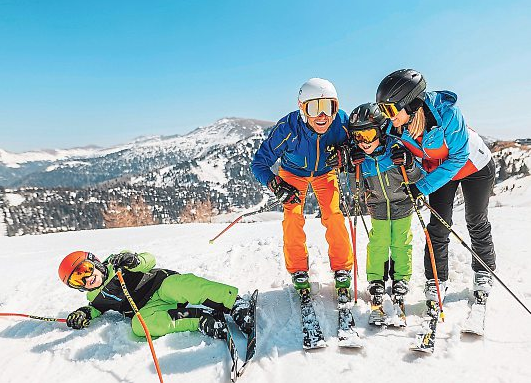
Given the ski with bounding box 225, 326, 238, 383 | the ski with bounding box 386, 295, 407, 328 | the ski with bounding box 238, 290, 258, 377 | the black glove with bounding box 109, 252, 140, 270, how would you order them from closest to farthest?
the ski with bounding box 225, 326, 238, 383, the ski with bounding box 238, 290, 258, 377, the ski with bounding box 386, 295, 407, 328, the black glove with bounding box 109, 252, 140, 270

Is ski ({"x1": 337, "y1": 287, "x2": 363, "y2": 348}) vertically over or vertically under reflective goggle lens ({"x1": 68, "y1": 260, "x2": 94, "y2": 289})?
under

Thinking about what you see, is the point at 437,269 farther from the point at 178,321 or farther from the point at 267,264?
the point at 178,321

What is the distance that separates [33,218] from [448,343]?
158784mm

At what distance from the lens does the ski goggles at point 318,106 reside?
3887 millimetres

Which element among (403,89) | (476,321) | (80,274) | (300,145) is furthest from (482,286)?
(80,274)

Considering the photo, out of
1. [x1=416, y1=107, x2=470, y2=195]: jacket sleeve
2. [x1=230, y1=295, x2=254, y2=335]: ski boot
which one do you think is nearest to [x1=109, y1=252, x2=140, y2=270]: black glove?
[x1=230, y1=295, x2=254, y2=335]: ski boot

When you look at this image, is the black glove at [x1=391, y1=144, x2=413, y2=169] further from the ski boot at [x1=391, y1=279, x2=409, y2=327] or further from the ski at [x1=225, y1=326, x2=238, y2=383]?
the ski at [x1=225, y1=326, x2=238, y2=383]

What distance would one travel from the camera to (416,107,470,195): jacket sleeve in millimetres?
3291

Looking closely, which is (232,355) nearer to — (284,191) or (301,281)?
(301,281)

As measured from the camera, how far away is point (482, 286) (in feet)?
12.9

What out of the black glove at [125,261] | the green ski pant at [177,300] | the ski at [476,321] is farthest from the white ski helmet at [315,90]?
the ski at [476,321]

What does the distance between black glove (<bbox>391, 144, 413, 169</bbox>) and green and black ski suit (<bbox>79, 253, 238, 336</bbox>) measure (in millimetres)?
2170

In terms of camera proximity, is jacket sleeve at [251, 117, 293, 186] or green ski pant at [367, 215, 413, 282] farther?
jacket sleeve at [251, 117, 293, 186]

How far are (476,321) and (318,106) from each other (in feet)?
8.53
